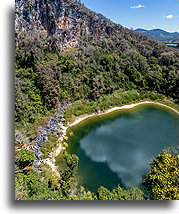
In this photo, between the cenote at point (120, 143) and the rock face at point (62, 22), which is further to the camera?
the rock face at point (62, 22)

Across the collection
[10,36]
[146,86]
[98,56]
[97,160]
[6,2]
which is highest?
[98,56]

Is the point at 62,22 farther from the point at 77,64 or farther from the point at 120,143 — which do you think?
the point at 120,143

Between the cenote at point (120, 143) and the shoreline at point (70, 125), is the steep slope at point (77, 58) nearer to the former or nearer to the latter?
the shoreline at point (70, 125)

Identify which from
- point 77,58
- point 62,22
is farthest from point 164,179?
point 62,22

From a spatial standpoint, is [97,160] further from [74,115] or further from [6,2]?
[6,2]

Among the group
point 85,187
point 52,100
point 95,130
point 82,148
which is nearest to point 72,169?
point 85,187

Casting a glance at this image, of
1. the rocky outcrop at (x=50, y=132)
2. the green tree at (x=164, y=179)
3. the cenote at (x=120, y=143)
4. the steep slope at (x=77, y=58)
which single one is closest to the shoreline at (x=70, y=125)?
the rocky outcrop at (x=50, y=132)
